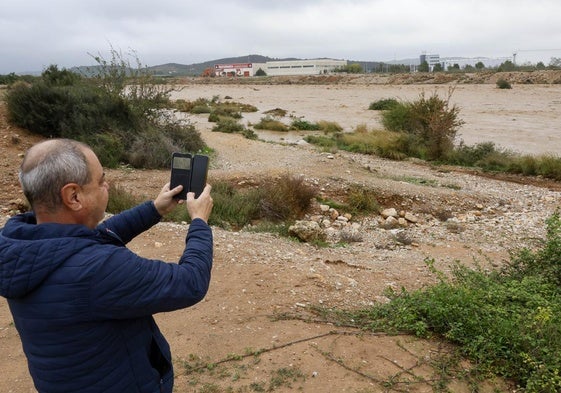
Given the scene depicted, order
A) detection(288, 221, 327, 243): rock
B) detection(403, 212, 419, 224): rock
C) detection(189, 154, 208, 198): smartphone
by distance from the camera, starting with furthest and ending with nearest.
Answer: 1. detection(403, 212, 419, 224): rock
2. detection(288, 221, 327, 243): rock
3. detection(189, 154, 208, 198): smartphone

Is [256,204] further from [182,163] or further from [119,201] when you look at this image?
[182,163]

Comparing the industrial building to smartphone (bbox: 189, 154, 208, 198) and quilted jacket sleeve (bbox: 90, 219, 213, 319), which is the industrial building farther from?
quilted jacket sleeve (bbox: 90, 219, 213, 319)

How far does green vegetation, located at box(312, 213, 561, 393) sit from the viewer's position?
3.19 m

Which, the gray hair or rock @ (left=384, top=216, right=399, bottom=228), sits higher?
the gray hair

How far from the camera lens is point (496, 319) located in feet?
11.4

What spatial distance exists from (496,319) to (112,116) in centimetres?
1125

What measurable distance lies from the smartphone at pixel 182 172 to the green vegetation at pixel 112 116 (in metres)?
9.26

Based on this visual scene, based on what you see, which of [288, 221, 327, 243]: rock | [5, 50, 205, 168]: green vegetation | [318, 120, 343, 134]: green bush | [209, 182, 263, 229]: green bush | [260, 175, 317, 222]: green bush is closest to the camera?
[288, 221, 327, 243]: rock

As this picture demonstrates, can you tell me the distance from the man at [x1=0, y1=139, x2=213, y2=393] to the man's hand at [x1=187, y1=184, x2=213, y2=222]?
9.1 inches

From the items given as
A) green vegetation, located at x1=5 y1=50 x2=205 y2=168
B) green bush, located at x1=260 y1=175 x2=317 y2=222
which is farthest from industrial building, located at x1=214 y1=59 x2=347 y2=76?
green bush, located at x1=260 y1=175 x2=317 y2=222

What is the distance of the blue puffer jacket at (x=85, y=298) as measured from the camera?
1.45 meters

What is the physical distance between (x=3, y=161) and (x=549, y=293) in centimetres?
957

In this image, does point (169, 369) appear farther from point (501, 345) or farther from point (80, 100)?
point (80, 100)

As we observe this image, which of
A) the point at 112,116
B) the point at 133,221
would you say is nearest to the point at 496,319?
the point at 133,221
